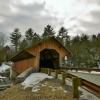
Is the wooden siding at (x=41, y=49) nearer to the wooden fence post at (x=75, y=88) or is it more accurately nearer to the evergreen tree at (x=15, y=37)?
the wooden fence post at (x=75, y=88)

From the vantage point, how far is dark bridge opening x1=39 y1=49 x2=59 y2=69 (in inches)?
1309

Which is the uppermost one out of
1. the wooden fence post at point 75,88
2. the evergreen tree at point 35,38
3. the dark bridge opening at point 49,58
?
the evergreen tree at point 35,38

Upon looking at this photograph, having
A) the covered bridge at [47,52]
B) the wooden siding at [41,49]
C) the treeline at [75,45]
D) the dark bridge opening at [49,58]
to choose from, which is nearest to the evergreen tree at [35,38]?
the treeline at [75,45]

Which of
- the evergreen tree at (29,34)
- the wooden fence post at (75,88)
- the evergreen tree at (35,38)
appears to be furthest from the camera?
the evergreen tree at (29,34)

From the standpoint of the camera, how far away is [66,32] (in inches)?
4195

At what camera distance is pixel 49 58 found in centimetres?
3612

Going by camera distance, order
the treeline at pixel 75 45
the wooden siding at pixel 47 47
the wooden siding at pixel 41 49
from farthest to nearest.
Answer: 1. the treeline at pixel 75 45
2. the wooden siding at pixel 47 47
3. the wooden siding at pixel 41 49

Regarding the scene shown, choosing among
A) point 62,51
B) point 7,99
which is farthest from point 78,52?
point 7,99

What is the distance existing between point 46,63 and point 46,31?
67821mm

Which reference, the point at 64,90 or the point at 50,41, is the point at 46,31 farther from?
the point at 64,90

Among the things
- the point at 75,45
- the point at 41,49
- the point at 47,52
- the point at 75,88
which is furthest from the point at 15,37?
the point at 75,88

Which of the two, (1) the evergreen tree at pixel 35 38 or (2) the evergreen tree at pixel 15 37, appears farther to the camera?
(2) the evergreen tree at pixel 15 37

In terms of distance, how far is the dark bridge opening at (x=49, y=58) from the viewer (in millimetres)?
33256

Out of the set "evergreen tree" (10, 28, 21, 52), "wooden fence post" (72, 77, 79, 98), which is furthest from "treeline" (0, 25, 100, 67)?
"wooden fence post" (72, 77, 79, 98)
